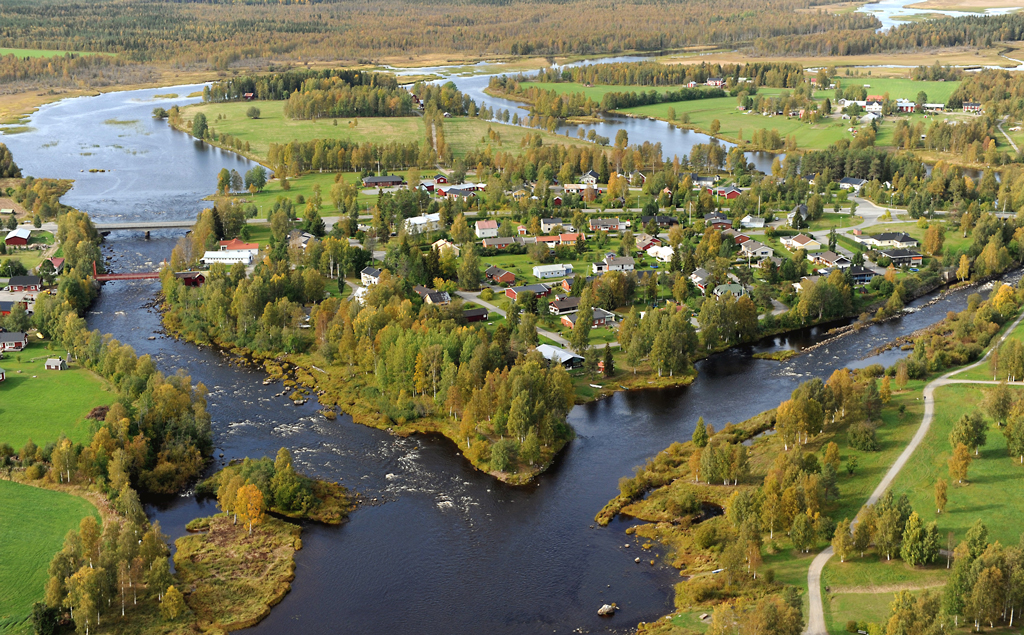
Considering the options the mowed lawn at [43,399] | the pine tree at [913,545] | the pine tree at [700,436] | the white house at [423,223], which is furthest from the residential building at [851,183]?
the mowed lawn at [43,399]

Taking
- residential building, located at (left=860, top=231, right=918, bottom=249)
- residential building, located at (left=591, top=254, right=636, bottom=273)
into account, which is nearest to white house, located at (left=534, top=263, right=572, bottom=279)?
residential building, located at (left=591, top=254, right=636, bottom=273)

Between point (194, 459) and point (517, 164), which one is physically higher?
point (517, 164)

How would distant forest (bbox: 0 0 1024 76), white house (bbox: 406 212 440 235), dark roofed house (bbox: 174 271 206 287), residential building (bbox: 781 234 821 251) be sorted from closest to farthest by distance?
1. dark roofed house (bbox: 174 271 206 287)
2. residential building (bbox: 781 234 821 251)
3. white house (bbox: 406 212 440 235)
4. distant forest (bbox: 0 0 1024 76)

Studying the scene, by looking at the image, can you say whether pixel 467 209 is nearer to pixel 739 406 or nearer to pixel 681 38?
pixel 739 406

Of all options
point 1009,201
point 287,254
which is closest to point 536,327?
point 287,254

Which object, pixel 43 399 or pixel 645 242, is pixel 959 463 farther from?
pixel 43 399

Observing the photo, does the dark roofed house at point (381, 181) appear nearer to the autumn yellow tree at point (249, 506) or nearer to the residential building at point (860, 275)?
the residential building at point (860, 275)

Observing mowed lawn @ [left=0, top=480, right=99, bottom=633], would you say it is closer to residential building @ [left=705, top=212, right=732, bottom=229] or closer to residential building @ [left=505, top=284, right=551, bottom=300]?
residential building @ [left=505, top=284, right=551, bottom=300]
